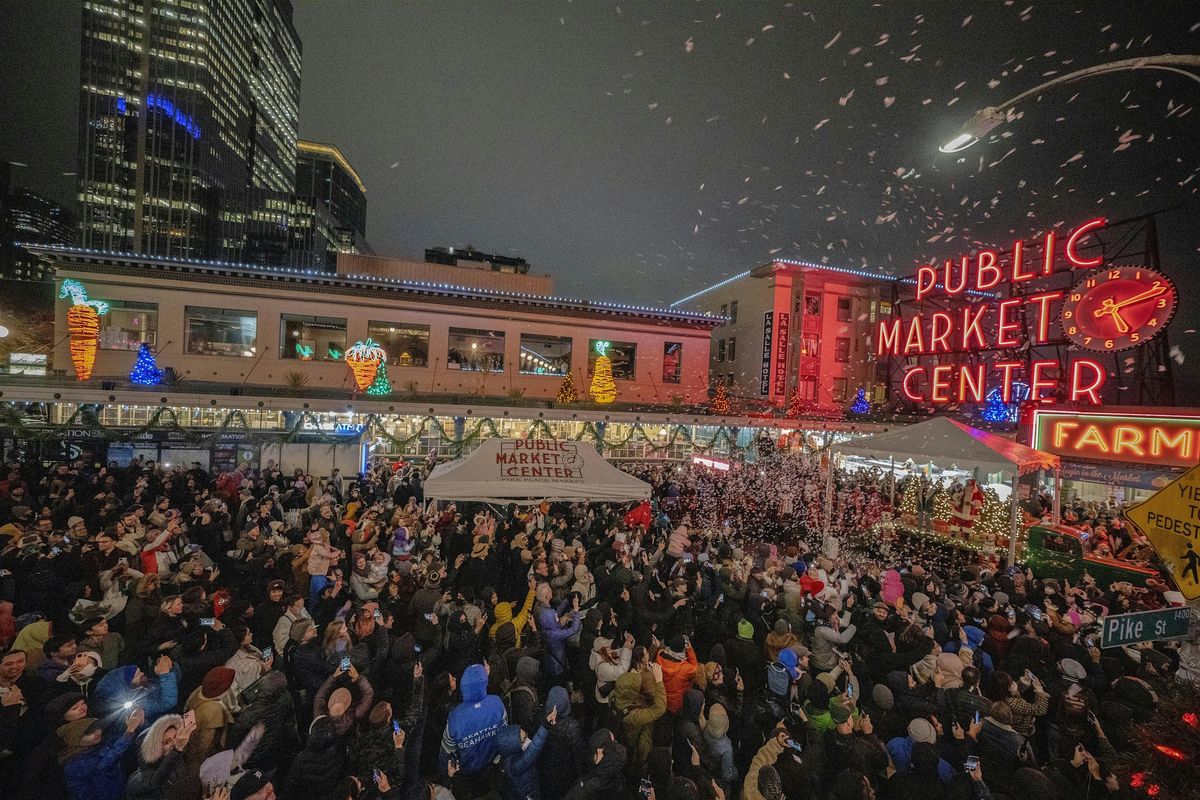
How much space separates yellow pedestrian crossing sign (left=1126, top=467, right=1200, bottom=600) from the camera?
3.52 metres

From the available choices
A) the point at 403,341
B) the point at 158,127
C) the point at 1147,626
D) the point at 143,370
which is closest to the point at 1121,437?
the point at 1147,626

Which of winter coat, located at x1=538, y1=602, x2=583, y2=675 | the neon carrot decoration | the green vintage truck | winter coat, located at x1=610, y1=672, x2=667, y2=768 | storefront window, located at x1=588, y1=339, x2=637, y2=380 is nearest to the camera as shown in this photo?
winter coat, located at x1=610, y1=672, x2=667, y2=768

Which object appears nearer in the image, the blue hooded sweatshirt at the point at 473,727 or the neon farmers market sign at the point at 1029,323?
the blue hooded sweatshirt at the point at 473,727

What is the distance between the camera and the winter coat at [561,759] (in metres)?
4.37

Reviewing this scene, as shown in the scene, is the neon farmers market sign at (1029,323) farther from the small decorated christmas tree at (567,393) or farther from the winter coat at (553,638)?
the winter coat at (553,638)

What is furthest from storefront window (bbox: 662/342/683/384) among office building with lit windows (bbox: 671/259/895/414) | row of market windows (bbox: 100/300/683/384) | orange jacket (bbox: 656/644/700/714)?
orange jacket (bbox: 656/644/700/714)

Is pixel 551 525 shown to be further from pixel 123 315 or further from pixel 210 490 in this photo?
pixel 123 315

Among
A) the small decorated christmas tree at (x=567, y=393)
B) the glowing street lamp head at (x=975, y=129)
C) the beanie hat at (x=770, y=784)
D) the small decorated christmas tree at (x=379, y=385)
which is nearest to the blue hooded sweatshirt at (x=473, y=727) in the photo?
the beanie hat at (x=770, y=784)

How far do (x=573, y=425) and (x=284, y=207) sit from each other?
334ft

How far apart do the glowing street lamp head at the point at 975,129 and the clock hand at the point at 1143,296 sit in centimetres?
1644

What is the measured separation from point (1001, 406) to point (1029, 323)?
388 centimetres

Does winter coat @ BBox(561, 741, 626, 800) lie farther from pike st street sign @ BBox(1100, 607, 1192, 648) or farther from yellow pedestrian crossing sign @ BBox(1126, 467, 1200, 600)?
yellow pedestrian crossing sign @ BBox(1126, 467, 1200, 600)

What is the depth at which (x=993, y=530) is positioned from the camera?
13242mm

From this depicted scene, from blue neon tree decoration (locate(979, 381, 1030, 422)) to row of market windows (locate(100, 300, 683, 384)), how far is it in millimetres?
13729
